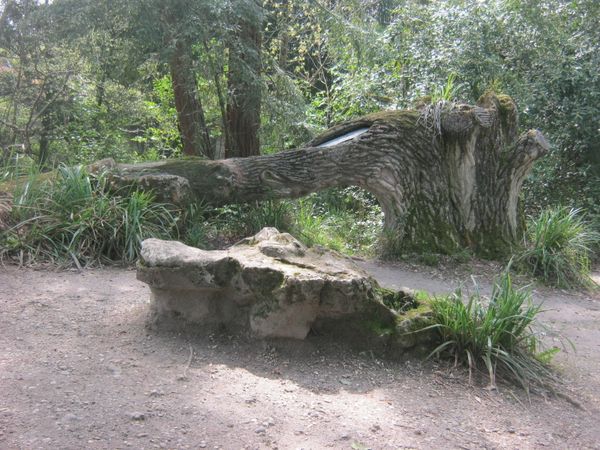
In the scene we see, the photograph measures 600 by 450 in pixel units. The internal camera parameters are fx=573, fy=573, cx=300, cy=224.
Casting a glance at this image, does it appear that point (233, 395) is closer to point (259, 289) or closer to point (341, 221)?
point (259, 289)

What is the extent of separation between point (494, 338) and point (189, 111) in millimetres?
6439

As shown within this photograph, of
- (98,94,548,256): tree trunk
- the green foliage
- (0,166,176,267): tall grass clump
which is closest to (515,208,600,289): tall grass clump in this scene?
(98,94,548,256): tree trunk

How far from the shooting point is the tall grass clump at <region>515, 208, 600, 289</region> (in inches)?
270

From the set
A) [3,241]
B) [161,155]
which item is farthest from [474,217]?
[161,155]

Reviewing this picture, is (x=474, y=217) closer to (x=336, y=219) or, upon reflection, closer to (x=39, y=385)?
(x=336, y=219)

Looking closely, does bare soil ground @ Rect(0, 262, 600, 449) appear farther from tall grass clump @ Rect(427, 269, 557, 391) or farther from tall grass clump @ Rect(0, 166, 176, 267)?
tall grass clump @ Rect(0, 166, 176, 267)

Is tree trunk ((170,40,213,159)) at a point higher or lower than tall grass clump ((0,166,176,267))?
higher

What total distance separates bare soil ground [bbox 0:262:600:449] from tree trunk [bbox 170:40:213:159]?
438 centimetres

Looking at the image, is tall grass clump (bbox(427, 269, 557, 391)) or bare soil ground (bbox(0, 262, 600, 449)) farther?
tall grass clump (bbox(427, 269, 557, 391))

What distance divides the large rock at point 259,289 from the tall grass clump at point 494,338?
39cm

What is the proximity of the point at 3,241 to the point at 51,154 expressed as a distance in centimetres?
569

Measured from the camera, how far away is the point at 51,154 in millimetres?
10688

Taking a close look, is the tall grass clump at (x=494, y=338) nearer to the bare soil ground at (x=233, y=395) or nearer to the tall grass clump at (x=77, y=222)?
the bare soil ground at (x=233, y=395)

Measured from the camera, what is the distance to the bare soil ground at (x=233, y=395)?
2.67 m
